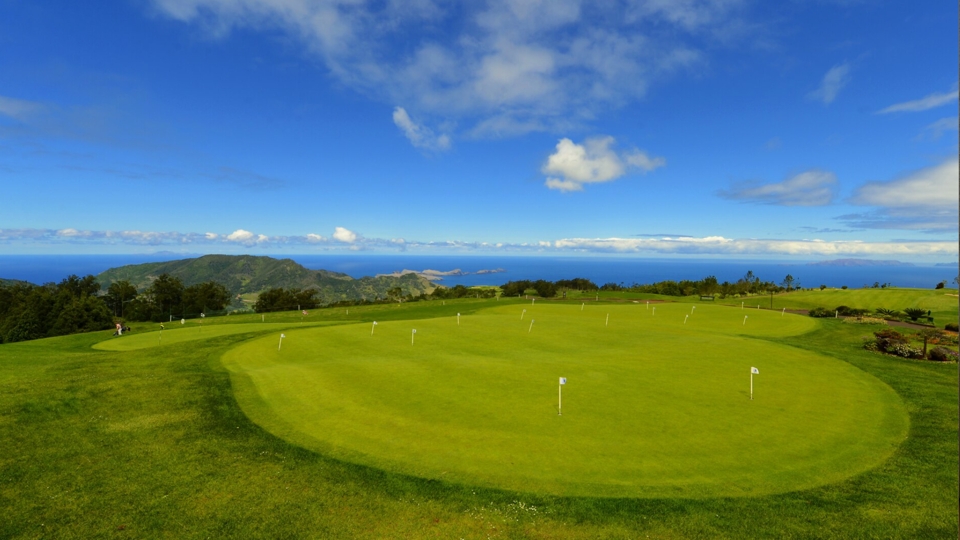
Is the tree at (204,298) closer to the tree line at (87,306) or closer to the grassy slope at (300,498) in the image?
the tree line at (87,306)

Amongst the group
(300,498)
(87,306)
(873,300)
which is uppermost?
(873,300)

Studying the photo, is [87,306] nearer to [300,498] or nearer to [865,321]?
[300,498]

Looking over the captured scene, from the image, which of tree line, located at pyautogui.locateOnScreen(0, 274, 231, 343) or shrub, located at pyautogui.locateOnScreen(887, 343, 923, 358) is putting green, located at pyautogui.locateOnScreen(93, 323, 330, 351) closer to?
tree line, located at pyautogui.locateOnScreen(0, 274, 231, 343)

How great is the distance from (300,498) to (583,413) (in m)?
8.99

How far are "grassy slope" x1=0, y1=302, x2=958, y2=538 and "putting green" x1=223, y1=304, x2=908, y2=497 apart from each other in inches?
22.6

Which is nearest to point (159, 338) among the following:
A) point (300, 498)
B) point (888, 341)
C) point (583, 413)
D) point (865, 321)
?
point (300, 498)

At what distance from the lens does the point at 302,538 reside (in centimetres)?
750

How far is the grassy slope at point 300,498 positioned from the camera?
7816 millimetres

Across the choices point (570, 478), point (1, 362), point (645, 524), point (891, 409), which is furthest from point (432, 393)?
point (1, 362)

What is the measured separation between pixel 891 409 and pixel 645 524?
1358cm

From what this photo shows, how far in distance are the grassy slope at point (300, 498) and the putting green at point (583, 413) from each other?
1.88 feet

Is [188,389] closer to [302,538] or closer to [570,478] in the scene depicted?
[302,538]

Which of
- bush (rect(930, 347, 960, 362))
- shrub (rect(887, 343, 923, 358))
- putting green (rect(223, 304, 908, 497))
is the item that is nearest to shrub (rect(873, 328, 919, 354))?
shrub (rect(887, 343, 923, 358))

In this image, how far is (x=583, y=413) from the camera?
1361 centimetres
